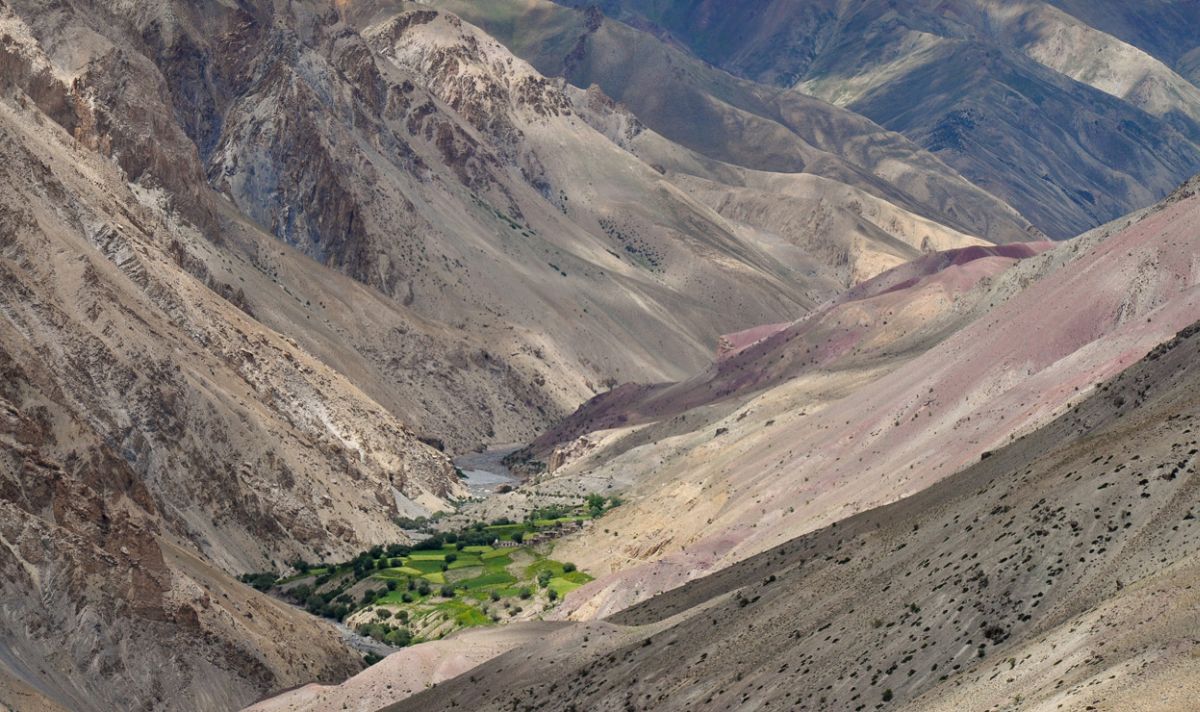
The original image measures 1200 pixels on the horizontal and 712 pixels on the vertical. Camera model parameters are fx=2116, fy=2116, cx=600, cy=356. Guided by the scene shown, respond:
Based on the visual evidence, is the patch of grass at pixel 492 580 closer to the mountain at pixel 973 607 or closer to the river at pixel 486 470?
the mountain at pixel 973 607

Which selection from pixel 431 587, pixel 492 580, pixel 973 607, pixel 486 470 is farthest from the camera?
pixel 486 470

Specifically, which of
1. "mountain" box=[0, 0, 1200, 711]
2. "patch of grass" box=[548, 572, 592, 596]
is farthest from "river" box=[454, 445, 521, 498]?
"patch of grass" box=[548, 572, 592, 596]

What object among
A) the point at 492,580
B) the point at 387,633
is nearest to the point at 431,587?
the point at 492,580

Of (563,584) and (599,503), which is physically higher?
(563,584)

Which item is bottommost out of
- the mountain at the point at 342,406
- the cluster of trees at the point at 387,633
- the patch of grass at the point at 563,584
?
the cluster of trees at the point at 387,633

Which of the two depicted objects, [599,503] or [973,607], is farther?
[599,503]

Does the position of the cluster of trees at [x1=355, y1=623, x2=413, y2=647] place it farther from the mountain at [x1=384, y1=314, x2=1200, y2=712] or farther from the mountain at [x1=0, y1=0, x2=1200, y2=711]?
the mountain at [x1=384, y1=314, x2=1200, y2=712]

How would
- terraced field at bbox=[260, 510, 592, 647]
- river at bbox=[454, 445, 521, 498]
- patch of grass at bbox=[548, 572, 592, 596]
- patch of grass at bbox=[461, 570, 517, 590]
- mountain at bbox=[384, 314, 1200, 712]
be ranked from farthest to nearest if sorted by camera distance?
river at bbox=[454, 445, 521, 498], patch of grass at bbox=[461, 570, 517, 590], patch of grass at bbox=[548, 572, 592, 596], terraced field at bbox=[260, 510, 592, 647], mountain at bbox=[384, 314, 1200, 712]

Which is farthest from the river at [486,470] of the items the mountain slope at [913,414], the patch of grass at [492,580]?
the patch of grass at [492,580]

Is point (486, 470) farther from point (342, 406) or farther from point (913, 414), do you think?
point (913, 414)

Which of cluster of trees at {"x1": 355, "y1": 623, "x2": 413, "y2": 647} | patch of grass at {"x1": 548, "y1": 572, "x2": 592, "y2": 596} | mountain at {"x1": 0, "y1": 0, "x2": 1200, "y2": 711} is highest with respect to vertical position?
mountain at {"x1": 0, "y1": 0, "x2": 1200, "y2": 711}

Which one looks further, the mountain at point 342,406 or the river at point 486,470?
the river at point 486,470

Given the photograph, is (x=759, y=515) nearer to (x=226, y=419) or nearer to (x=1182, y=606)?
(x=226, y=419)
